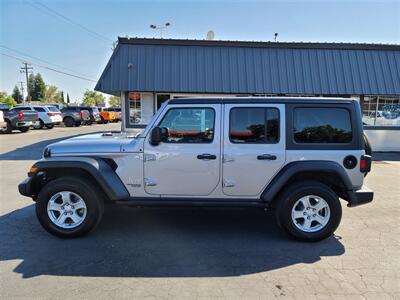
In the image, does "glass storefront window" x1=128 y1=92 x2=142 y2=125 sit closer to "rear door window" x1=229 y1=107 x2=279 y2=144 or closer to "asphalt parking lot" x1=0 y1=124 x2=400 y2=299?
"asphalt parking lot" x1=0 y1=124 x2=400 y2=299

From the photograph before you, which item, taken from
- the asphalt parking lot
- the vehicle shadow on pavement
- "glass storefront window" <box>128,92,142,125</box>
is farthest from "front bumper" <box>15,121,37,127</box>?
the vehicle shadow on pavement

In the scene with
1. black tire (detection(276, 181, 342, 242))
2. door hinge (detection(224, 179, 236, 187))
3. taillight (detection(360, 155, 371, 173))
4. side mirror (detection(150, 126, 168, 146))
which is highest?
side mirror (detection(150, 126, 168, 146))

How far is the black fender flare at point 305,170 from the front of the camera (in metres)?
3.96

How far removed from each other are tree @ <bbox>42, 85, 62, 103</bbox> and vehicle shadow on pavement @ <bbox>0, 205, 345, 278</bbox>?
9555 centimetres

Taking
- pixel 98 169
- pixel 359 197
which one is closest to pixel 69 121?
pixel 98 169

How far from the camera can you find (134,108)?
13031mm

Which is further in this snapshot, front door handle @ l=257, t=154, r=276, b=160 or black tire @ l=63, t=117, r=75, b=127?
black tire @ l=63, t=117, r=75, b=127

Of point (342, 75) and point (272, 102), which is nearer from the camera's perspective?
point (272, 102)

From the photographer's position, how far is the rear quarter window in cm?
409

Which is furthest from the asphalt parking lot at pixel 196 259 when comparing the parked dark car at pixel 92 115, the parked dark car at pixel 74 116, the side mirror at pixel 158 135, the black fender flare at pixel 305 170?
the parked dark car at pixel 92 115

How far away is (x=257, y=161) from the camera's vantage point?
404 centimetres

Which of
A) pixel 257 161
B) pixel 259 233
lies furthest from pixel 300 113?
pixel 259 233

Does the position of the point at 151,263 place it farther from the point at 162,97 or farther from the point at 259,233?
the point at 162,97

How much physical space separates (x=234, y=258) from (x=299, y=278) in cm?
77
